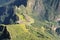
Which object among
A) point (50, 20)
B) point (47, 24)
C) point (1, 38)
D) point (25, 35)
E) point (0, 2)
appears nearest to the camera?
point (1, 38)

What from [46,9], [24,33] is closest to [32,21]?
[24,33]

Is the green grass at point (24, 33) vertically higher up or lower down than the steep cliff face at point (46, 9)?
lower down

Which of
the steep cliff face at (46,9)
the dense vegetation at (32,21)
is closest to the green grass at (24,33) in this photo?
the dense vegetation at (32,21)

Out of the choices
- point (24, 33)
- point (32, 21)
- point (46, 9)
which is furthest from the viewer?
point (46, 9)

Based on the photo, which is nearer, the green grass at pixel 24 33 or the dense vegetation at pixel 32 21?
the green grass at pixel 24 33

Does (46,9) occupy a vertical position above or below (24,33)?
above

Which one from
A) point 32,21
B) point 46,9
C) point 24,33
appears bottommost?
point 24,33

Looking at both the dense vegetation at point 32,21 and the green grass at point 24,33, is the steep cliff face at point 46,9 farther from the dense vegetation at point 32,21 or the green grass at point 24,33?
the green grass at point 24,33

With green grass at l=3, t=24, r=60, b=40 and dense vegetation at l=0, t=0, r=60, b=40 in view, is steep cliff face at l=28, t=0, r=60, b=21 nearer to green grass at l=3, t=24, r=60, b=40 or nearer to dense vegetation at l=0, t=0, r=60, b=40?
dense vegetation at l=0, t=0, r=60, b=40

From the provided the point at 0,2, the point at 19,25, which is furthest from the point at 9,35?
the point at 0,2

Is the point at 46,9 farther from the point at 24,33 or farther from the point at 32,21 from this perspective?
the point at 24,33

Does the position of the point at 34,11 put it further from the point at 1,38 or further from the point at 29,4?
the point at 1,38
